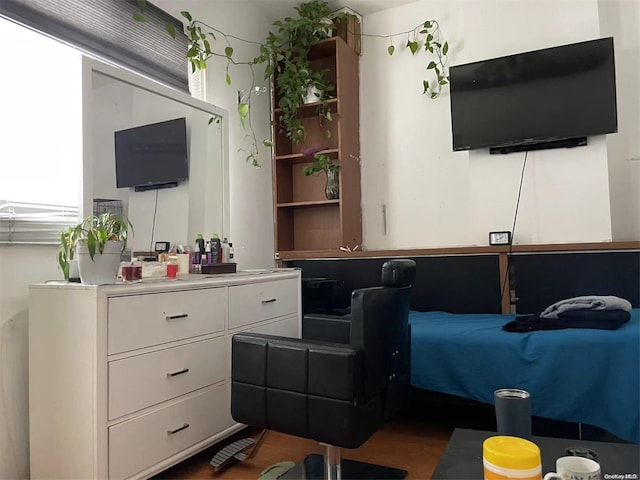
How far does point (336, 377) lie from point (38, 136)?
63.0 inches

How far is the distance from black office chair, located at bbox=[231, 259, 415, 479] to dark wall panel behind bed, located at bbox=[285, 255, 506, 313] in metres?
1.15

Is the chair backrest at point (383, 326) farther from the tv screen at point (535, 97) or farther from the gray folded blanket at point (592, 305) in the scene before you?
the tv screen at point (535, 97)

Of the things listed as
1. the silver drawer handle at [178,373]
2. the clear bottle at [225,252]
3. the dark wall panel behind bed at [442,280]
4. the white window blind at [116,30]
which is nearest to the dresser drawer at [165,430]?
the silver drawer handle at [178,373]

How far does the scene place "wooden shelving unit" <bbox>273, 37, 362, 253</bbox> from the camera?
11.0 feet

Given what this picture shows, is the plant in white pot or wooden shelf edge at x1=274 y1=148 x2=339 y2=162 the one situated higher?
wooden shelf edge at x1=274 y1=148 x2=339 y2=162

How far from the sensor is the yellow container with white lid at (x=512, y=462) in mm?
668

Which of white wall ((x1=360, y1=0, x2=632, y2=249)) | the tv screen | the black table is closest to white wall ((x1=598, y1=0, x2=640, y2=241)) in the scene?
white wall ((x1=360, y1=0, x2=632, y2=249))

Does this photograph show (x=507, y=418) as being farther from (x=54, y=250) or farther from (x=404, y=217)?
(x=404, y=217)

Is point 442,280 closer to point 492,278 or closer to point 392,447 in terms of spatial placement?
point 492,278

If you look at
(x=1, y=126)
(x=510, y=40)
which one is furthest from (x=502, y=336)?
(x=1, y=126)

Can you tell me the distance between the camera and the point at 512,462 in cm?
67

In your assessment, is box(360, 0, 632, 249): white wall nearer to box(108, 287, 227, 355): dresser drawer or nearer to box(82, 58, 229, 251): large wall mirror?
box(82, 58, 229, 251): large wall mirror

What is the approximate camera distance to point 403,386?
1.84 m

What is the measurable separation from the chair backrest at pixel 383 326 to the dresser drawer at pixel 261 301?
740 mm
